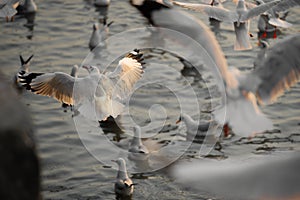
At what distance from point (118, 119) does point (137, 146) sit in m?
1.24

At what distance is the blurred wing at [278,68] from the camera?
7922mm

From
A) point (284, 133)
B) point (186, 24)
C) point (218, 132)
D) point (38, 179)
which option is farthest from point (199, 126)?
point (38, 179)

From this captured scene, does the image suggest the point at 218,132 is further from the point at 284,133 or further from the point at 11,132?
the point at 11,132

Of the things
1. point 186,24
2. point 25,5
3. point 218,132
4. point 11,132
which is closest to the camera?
point 11,132

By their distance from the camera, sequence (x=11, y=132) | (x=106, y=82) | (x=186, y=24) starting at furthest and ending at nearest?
(x=106, y=82), (x=186, y=24), (x=11, y=132)

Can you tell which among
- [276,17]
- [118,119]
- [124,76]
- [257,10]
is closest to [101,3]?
[276,17]

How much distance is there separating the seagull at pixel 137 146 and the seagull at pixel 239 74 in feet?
4.13

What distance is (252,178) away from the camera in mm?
3383

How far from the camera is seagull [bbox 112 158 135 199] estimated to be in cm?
830

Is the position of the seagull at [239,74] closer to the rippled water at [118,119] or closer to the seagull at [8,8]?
the rippled water at [118,119]

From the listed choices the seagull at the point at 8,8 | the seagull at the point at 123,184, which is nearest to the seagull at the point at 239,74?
the seagull at the point at 123,184

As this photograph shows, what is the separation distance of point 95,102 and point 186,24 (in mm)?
1697

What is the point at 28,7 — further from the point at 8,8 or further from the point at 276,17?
the point at 276,17

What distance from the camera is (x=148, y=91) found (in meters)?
11.5
